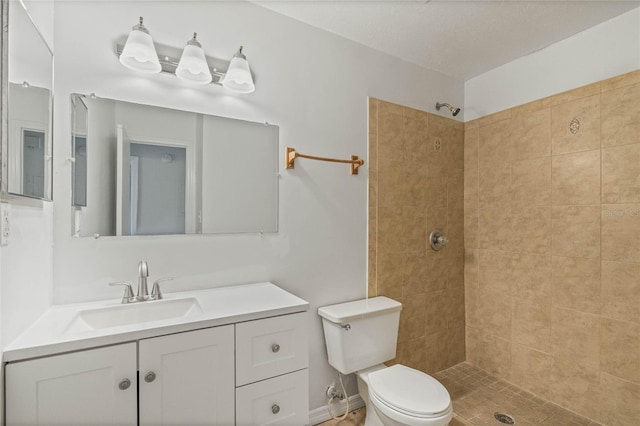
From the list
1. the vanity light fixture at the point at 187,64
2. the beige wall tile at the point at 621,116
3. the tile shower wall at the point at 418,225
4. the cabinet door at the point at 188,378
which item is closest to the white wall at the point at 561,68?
the beige wall tile at the point at 621,116

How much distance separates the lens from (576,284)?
1.99 metres

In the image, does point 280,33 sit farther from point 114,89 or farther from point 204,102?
point 114,89

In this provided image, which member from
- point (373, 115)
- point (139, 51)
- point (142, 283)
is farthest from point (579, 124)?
point (142, 283)

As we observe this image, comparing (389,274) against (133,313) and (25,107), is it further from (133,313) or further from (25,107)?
(25,107)

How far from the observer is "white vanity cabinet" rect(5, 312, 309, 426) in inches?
35.9

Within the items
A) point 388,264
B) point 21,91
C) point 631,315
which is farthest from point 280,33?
point 631,315

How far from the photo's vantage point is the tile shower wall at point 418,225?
2160 millimetres

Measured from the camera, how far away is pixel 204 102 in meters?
1.58

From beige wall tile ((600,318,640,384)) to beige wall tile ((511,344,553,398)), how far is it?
0.33m

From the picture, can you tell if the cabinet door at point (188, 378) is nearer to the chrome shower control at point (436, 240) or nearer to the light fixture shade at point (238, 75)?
the light fixture shade at point (238, 75)

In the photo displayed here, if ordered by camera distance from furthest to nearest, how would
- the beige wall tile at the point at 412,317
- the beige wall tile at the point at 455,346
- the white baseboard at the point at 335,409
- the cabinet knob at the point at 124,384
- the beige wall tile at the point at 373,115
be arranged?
1. the beige wall tile at the point at 455,346
2. the beige wall tile at the point at 412,317
3. the beige wall tile at the point at 373,115
4. the white baseboard at the point at 335,409
5. the cabinet knob at the point at 124,384

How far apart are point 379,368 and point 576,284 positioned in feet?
4.54

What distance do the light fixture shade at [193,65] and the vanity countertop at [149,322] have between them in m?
1.05

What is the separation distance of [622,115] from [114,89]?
8.96ft
